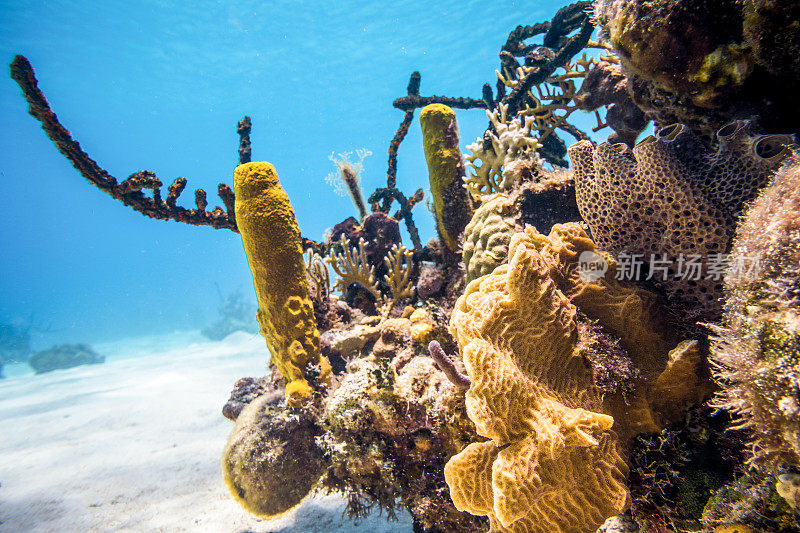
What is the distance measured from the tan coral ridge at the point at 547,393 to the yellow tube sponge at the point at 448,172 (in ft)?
7.97

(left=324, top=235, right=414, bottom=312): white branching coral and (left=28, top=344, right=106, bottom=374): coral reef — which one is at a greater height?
(left=324, top=235, right=414, bottom=312): white branching coral

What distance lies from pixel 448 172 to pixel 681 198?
3.08m

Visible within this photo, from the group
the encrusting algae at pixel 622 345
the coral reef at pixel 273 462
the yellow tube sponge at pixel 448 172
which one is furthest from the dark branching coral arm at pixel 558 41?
the coral reef at pixel 273 462

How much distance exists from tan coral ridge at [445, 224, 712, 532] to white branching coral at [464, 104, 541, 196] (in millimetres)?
2157

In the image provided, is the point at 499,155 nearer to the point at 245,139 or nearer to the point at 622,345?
the point at 622,345

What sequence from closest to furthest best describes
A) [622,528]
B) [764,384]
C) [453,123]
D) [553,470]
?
[764,384] < [553,470] < [622,528] < [453,123]

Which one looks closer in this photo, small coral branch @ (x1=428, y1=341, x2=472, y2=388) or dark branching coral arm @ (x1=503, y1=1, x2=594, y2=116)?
small coral branch @ (x1=428, y1=341, x2=472, y2=388)

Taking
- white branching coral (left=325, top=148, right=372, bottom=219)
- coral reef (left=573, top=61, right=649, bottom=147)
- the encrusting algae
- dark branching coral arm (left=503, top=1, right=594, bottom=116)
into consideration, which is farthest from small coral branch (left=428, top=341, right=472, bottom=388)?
white branching coral (left=325, top=148, right=372, bottom=219)

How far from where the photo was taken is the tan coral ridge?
170 centimetres

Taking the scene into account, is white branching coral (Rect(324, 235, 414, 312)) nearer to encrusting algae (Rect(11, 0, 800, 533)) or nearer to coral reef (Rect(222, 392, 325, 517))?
encrusting algae (Rect(11, 0, 800, 533))

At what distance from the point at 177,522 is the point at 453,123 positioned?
705 cm

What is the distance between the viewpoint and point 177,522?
4.44 m

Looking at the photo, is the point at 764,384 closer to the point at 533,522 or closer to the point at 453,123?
the point at 533,522

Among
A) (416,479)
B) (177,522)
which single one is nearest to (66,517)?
(177,522)
